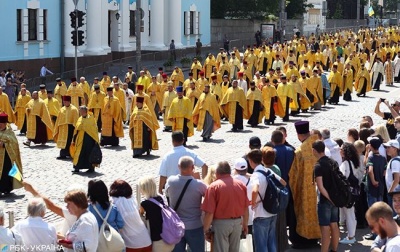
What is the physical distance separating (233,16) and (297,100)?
36425 mm

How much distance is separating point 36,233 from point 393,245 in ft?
10.0

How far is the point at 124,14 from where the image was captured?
154 feet

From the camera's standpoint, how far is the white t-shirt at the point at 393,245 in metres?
7.48

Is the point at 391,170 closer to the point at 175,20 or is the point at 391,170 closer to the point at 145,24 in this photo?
the point at 145,24

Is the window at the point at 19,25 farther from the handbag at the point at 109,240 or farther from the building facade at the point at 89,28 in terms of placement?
the handbag at the point at 109,240

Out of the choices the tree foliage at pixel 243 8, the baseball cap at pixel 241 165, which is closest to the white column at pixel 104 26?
the tree foliage at pixel 243 8

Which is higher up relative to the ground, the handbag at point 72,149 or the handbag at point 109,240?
the handbag at point 109,240

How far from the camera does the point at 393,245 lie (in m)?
7.49

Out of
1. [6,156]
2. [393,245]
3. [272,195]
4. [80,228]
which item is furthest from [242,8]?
[393,245]

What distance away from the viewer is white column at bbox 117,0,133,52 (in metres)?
46.6

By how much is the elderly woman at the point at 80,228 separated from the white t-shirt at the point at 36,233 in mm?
198

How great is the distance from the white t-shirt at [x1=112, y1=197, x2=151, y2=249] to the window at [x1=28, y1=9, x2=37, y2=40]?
30.0 m

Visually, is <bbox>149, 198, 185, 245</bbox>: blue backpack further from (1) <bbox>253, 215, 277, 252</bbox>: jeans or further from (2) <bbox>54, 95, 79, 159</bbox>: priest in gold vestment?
(2) <bbox>54, 95, 79, 159</bbox>: priest in gold vestment

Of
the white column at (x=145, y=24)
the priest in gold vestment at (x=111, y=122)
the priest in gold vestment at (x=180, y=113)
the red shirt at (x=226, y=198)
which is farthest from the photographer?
the white column at (x=145, y=24)
